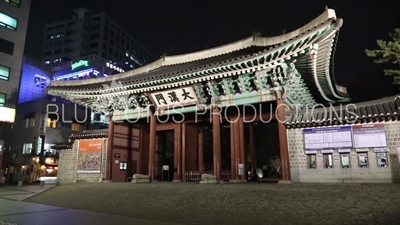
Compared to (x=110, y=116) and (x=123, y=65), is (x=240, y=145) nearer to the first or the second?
(x=110, y=116)

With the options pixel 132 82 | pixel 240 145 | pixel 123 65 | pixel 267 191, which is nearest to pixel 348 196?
pixel 267 191

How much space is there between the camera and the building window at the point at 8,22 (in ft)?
132

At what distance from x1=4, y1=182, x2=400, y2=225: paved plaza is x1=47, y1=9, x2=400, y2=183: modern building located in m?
3.16

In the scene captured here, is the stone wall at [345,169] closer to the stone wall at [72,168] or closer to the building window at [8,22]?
the stone wall at [72,168]

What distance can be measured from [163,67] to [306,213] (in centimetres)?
1775

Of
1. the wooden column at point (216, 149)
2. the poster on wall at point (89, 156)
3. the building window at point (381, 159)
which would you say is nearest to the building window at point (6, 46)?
the poster on wall at point (89, 156)

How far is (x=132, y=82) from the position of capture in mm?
18422

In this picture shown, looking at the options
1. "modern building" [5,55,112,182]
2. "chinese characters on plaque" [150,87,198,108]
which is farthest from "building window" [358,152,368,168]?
"modern building" [5,55,112,182]

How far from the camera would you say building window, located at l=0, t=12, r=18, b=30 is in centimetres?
4016

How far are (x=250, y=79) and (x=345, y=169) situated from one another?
6680 millimetres

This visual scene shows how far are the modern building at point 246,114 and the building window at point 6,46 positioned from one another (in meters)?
25.3

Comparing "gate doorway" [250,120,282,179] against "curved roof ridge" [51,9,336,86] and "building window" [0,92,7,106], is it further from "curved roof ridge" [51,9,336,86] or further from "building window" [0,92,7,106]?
"building window" [0,92,7,106]

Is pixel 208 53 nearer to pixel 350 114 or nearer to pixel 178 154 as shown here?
pixel 178 154

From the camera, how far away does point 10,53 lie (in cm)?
4084
